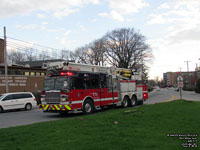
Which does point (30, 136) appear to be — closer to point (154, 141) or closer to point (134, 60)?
point (154, 141)

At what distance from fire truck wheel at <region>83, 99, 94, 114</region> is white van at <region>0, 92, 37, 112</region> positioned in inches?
338

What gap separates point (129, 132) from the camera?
6.80 m

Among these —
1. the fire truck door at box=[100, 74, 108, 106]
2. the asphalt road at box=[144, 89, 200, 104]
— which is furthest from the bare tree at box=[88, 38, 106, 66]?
the fire truck door at box=[100, 74, 108, 106]

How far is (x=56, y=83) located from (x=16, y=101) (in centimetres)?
818

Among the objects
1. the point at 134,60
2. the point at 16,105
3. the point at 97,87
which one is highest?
the point at 134,60

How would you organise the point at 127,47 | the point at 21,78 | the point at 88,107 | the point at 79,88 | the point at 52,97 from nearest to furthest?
the point at 52,97 < the point at 79,88 < the point at 88,107 < the point at 21,78 < the point at 127,47

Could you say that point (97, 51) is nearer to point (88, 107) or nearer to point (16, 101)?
point (16, 101)

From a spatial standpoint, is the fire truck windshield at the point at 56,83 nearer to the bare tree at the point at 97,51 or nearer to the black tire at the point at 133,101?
the black tire at the point at 133,101

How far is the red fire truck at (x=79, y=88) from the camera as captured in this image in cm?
1305

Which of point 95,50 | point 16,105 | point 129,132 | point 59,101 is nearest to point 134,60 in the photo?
point 95,50

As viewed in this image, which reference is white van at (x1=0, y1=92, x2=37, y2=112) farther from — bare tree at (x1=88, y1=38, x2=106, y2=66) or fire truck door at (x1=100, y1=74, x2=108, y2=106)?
bare tree at (x1=88, y1=38, x2=106, y2=66)

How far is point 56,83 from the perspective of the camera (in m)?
13.5

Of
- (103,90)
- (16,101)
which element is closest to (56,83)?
(103,90)

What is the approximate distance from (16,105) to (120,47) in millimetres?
44748
